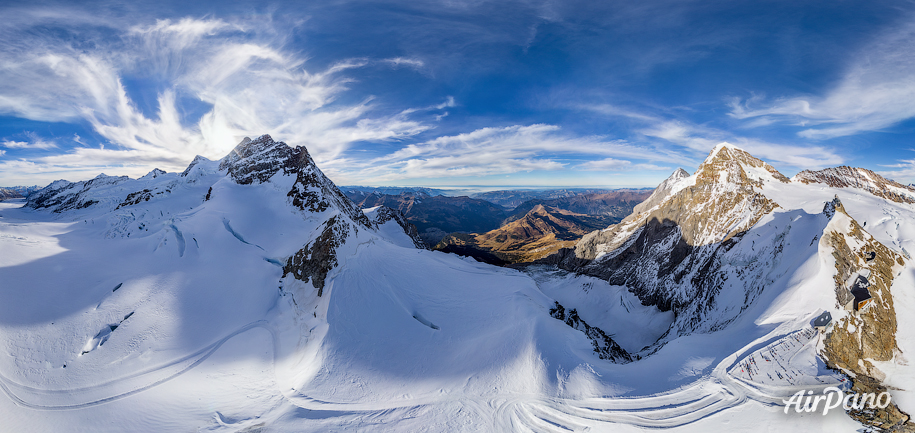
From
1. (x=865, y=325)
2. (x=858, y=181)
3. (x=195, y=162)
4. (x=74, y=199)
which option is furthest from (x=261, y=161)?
(x=858, y=181)

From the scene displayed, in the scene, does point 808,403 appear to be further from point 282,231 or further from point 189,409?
point 282,231

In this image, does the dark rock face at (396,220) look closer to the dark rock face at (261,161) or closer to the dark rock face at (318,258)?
the dark rock face at (261,161)

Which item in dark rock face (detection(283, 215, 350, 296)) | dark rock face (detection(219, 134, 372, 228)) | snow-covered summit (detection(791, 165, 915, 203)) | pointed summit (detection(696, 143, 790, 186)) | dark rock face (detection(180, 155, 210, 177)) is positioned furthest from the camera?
dark rock face (detection(180, 155, 210, 177))

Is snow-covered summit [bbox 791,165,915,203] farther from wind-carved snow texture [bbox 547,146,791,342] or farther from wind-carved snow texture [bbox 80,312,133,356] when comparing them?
wind-carved snow texture [bbox 80,312,133,356]

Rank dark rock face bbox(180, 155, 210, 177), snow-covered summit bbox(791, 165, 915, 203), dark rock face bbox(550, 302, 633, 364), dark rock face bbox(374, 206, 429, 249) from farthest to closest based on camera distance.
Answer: dark rock face bbox(374, 206, 429, 249) < dark rock face bbox(180, 155, 210, 177) < snow-covered summit bbox(791, 165, 915, 203) < dark rock face bbox(550, 302, 633, 364)

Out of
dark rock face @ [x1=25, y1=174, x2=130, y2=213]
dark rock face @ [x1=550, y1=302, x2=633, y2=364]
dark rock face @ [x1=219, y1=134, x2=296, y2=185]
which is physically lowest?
dark rock face @ [x1=25, y1=174, x2=130, y2=213]

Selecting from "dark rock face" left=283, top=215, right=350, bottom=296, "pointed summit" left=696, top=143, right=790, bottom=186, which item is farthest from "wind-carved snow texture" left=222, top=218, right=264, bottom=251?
"pointed summit" left=696, top=143, right=790, bottom=186

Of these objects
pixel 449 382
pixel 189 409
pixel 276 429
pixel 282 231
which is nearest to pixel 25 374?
pixel 189 409
